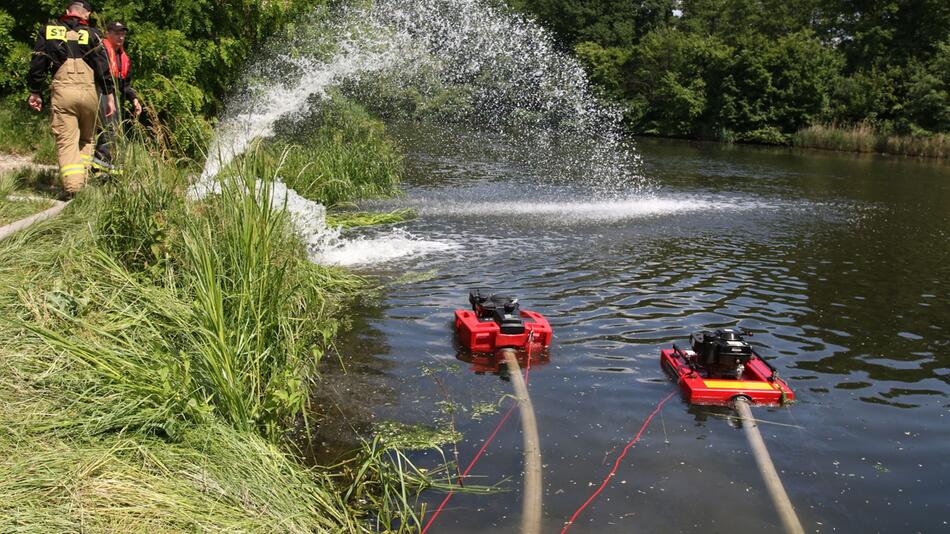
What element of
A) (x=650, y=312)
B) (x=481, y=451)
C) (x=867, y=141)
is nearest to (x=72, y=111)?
(x=481, y=451)

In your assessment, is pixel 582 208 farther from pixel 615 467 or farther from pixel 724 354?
pixel 615 467

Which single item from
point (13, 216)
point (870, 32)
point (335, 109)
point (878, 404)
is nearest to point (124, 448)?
point (13, 216)

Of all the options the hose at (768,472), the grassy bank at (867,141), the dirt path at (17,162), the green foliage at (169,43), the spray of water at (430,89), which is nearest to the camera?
the hose at (768,472)

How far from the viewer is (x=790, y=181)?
2194 centimetres

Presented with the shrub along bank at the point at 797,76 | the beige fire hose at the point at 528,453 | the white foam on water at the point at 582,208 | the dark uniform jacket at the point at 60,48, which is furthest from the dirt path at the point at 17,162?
the shrub along bank at the point at 797,76

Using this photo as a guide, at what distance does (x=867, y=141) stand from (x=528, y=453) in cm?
3407

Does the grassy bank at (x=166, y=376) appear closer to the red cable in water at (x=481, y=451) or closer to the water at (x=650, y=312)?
the red cable in water at (x=481, y=451)

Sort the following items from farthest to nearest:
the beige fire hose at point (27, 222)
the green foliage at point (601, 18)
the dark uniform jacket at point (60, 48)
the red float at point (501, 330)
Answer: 1. the green foliage at point (601, 18)
2. the dark uniform jacket at point (60, 48)
3. the red float at point (501, 330)
4. the beige fire hose at point (27, 222)

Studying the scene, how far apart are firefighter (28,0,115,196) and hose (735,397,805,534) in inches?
263

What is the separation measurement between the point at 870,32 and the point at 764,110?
6.94m

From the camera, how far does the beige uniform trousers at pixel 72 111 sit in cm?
848

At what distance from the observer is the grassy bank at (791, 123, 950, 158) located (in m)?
33.0

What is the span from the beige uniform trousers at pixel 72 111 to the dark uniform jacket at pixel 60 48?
0.08m

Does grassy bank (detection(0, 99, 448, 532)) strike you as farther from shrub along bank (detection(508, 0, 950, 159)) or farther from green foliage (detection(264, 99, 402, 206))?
shrub along bank (detection(508, 0, 950, 159))
